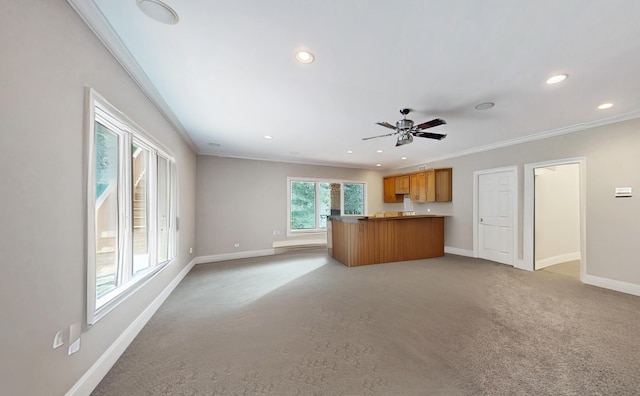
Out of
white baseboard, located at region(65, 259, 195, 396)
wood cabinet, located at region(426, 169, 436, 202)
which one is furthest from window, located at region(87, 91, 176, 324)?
wood cabinet, located at region(426, 169, 436, 202)

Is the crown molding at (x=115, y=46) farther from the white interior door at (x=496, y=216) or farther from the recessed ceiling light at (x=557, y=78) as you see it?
the white interior door at (x=496, y=216)

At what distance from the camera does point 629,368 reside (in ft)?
5.84

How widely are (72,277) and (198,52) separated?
74.7 inches

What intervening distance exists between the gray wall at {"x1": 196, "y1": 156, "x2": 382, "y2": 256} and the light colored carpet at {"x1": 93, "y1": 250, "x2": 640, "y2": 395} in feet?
6.14

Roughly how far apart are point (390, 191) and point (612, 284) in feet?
16.2

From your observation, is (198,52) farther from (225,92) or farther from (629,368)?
(629,368)

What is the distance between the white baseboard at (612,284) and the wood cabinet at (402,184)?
3.97m

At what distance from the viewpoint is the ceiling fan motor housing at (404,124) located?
3.13 metres

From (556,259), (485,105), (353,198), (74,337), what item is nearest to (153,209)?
(74,337)

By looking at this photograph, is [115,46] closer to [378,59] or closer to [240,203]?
[378,59]

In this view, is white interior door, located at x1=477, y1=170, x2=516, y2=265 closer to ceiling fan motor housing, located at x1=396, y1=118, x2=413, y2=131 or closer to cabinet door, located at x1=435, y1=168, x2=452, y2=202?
cabinet door, located at x1=435, y1=168, x2=452, y2=202

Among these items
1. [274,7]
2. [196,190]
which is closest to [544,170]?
[274,7]

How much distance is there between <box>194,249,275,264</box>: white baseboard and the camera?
530 cm

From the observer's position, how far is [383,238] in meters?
5.06
